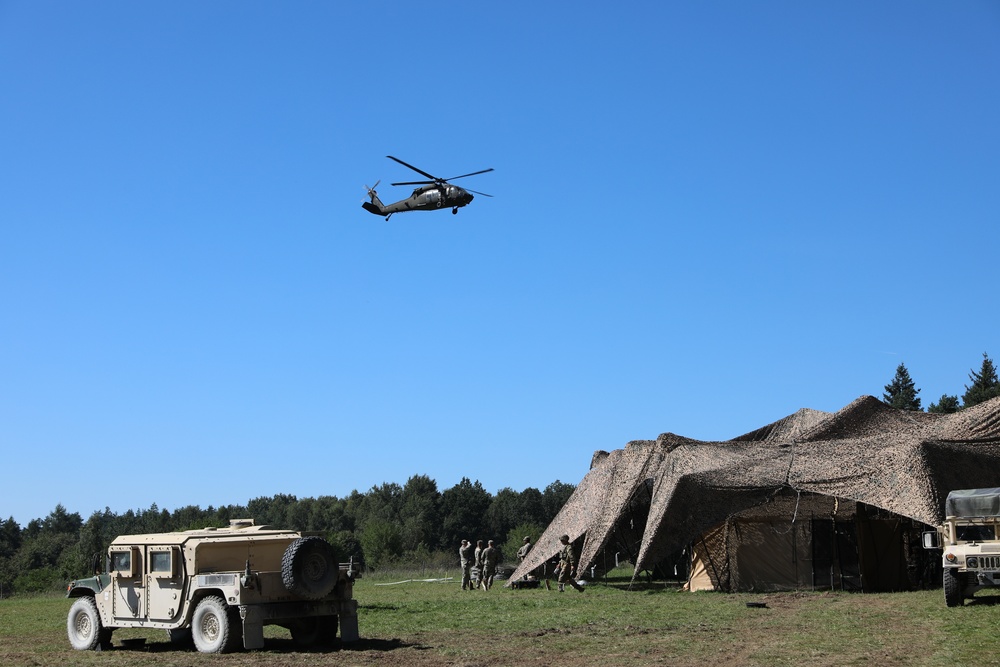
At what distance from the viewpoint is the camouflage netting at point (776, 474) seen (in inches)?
1136

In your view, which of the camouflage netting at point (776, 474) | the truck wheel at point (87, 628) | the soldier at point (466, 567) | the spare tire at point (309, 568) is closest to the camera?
the spare tire at point (309, 568)

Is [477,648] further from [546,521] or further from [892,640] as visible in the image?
[546,521]

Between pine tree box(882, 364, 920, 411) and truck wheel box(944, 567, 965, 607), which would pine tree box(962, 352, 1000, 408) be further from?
truck wheel box(944, 567, 965, 607)

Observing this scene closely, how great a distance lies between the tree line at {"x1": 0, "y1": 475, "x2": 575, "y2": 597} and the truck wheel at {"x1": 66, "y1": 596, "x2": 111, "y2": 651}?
202 ft

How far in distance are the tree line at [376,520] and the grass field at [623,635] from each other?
55552mm

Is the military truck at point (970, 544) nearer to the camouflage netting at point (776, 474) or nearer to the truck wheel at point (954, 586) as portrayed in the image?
the truck wheel at point (954, 586)

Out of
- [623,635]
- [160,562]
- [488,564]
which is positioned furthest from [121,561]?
[488,564]

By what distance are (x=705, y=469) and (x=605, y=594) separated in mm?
4709

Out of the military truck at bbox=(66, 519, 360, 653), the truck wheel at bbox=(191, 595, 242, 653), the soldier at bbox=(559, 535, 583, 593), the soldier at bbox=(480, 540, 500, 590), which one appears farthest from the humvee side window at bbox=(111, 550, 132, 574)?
the soldier at bbox=(480, 540, 500, 590)

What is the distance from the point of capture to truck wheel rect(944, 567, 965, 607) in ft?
72.3

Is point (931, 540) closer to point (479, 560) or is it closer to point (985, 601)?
point (985, 601)

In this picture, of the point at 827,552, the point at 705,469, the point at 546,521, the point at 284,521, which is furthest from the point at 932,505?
the point at 284,521

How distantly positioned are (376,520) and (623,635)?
98457mm

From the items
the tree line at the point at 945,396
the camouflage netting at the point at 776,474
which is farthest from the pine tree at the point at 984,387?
the camouflage netting at the point at 776,474
